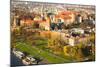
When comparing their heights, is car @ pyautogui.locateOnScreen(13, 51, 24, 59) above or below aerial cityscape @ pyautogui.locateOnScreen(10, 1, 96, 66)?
below

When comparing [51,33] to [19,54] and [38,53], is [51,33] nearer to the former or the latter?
[38,53]

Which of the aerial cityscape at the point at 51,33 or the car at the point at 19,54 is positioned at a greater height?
the aerial cityscape at the point at 51,33

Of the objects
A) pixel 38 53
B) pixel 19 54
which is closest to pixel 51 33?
pixel 38 53

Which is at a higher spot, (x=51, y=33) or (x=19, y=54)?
(x=51, y=33)

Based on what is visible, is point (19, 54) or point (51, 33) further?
point (51, 33)

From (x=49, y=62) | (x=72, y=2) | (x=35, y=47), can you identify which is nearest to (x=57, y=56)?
(x=49, y=62)
